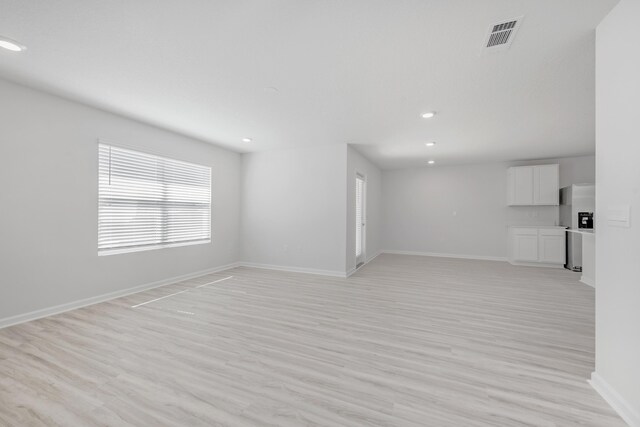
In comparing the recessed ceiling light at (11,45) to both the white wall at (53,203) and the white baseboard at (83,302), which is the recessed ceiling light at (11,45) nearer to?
the white wall at (53,203)

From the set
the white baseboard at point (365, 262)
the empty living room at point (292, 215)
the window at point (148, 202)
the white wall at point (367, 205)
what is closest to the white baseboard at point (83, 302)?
the empty living room at point (292, 215)

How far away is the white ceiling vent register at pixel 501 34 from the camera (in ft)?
6.32

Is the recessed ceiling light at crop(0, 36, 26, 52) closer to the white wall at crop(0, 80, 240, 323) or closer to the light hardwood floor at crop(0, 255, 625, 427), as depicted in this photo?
the white wall at crop(0, 80, 240, 323)

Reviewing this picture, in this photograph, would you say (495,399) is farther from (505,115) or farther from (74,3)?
(74,3)

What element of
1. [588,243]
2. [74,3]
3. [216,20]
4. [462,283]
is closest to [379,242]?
[462,283]

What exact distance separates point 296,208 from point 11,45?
13.8ft

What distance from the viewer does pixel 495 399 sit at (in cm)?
176

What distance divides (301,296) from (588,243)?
5.11m

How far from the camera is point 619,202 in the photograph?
66.8 inches

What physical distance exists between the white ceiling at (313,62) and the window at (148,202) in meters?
0.71

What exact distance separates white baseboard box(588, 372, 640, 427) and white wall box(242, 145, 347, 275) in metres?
3.62

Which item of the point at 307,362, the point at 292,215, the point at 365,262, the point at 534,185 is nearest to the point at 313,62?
the point at 307,362

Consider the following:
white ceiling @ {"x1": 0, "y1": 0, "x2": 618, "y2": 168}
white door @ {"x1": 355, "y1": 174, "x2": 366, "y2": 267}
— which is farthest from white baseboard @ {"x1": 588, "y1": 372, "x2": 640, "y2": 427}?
white door @ {"x1": 355, "y1": 174, "x2": 366, "y2": 267}

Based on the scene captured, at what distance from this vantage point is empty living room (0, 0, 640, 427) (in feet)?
5.66
